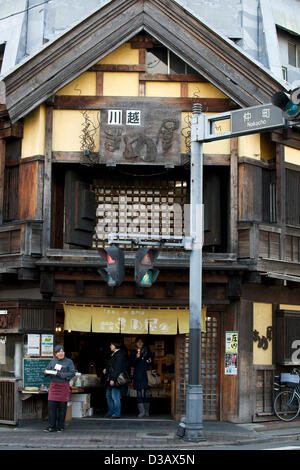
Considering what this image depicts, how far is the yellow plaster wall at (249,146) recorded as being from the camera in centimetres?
1903

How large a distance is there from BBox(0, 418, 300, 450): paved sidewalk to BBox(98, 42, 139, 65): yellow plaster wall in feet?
31.1

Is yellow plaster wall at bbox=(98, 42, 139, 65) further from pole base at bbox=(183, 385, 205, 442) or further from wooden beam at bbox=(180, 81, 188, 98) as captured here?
pole base at bbox=(183, 385, 205, 442)

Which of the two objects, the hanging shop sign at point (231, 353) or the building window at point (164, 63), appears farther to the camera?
the building window at point (164, 63)

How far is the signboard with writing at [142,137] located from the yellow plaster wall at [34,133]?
1547mm

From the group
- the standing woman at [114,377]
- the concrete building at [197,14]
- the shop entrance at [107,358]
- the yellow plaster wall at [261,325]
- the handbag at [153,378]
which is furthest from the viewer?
the concrete building at [197,14]

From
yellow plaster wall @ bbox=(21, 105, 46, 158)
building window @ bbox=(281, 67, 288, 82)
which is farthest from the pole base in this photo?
building window @ bbox=(281, 67, 288, 82)

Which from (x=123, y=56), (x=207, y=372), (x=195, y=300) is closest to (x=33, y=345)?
(x=207, y=372)

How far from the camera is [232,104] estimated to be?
63.0 feet

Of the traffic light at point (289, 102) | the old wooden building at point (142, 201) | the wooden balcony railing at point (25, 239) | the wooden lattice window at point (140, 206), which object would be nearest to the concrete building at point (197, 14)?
the old wooden building at point (142, 201)

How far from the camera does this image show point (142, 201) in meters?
19.9

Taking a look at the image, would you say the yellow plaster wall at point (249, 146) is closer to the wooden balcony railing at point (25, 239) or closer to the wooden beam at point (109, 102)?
the wooden beam at point (109, 102)

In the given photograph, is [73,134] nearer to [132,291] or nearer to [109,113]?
[109,113]

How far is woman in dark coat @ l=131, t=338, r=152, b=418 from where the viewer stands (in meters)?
19.5

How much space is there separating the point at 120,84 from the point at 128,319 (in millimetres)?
6254
